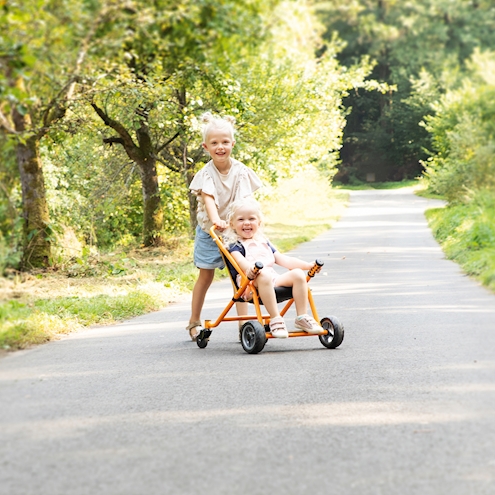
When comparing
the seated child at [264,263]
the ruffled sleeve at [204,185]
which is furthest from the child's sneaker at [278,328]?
the ruffled sleeve at [204,185]

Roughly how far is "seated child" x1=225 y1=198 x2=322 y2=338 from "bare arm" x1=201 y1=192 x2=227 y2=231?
0.14 m

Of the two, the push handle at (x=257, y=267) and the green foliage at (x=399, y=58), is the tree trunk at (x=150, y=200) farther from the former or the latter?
the push handle at (x=257, y=267)

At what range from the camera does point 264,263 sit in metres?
6.77

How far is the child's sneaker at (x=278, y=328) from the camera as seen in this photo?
643 centimetres

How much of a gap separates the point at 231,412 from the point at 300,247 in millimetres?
14570

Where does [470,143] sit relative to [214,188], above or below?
below

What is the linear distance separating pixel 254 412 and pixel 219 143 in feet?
9.37

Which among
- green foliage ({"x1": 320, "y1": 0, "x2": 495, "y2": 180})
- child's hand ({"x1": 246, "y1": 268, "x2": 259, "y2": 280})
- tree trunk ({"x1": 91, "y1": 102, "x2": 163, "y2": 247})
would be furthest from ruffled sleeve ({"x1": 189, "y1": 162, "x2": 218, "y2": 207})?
tree trunk ({"x1": 91, "y1": 102, "x2": 163, "y2": 247})

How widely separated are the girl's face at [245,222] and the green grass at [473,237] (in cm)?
520

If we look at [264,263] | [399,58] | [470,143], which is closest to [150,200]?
[399,58]

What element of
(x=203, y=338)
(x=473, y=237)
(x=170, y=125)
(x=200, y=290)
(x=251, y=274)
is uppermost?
(x=170, y=125)

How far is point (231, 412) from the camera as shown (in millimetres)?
4629

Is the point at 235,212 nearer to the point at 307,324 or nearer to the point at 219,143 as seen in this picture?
the point at 219,143

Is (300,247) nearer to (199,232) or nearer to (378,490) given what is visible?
(199,232)
